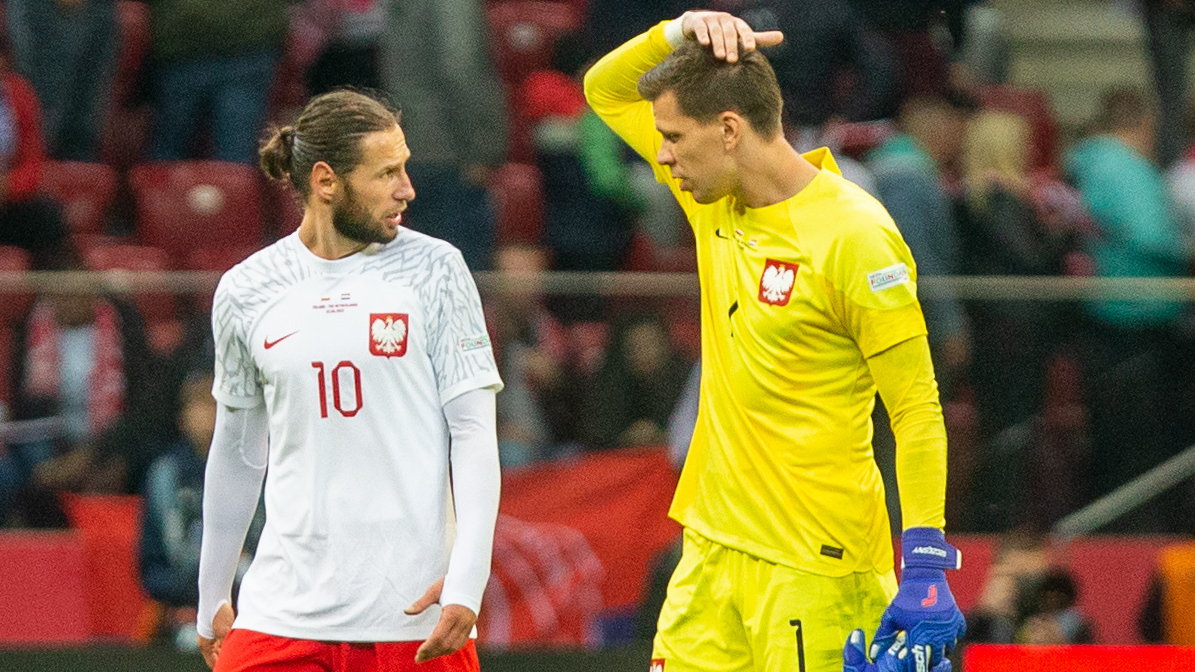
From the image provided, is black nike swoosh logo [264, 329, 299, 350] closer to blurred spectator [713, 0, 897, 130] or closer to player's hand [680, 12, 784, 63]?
player's hand [680, 12, 784, 63]

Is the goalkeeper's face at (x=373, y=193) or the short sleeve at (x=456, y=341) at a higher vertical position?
the goalkeeper's face at (x=373, y=193)

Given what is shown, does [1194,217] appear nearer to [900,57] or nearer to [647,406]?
[900,57]

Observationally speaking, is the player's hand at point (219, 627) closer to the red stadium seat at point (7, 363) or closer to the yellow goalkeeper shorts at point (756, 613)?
the yellow goalkeeper shorts at point (756, 613)

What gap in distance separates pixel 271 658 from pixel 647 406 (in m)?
3.19

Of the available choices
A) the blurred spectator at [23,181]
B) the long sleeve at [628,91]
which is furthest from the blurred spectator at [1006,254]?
the blurred spectator at [23,181]

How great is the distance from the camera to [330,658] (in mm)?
4312

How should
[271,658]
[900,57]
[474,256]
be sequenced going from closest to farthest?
[271,658] → [474,256] → [900,57]

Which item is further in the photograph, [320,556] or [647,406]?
[647,406]

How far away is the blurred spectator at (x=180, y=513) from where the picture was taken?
731 centimetres

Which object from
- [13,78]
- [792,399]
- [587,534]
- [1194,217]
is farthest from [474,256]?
[792,399]

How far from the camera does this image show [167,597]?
289 inches

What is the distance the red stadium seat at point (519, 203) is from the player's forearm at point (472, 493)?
4.14m

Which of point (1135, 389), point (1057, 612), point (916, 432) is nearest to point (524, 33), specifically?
point (1135, 389)

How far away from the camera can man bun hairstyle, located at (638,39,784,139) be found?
14.6 feet
